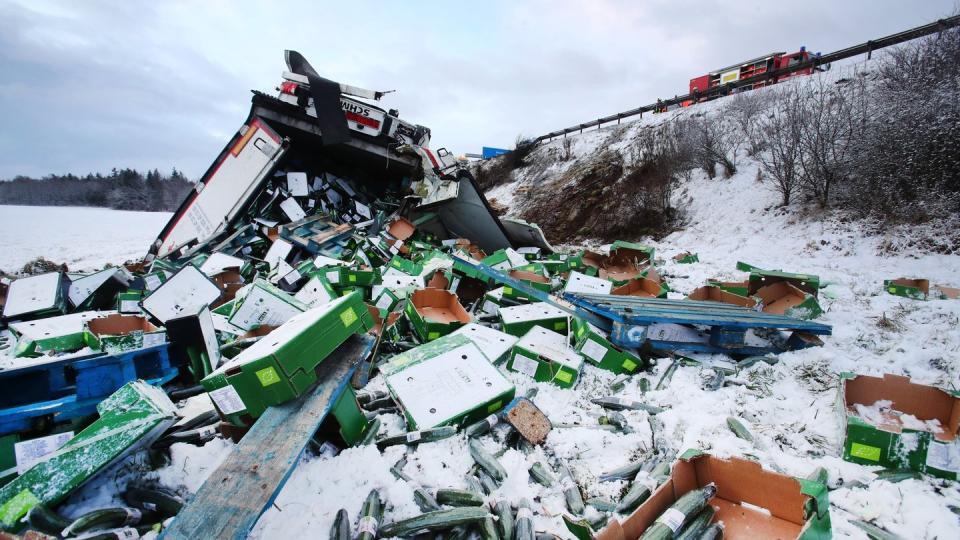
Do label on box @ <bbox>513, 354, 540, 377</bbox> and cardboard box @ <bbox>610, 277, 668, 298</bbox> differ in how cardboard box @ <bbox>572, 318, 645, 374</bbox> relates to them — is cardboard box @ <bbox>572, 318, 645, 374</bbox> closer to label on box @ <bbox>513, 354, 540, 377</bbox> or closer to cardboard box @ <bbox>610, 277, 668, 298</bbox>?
label on box @ <bbox>513, 354, 540, 377</bbox>

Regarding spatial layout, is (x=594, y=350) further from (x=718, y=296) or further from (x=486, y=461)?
(x=718, y=296)

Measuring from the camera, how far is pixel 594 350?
313cm

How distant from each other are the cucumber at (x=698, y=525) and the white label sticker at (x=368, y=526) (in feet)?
3.60

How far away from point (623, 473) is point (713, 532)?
527 millimetres

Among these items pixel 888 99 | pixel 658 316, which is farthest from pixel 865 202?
pixel 658 316

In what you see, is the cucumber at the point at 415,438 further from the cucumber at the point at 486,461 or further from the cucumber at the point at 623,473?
the cucumber at the point at 623,473

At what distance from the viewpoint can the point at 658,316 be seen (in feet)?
10.4

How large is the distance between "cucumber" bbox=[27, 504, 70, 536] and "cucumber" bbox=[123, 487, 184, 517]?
216 mm

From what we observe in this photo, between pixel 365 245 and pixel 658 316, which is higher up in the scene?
pixel 365 245

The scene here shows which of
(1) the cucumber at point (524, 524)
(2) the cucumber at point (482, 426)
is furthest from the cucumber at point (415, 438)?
(1) the cucumber at point (524, 524)

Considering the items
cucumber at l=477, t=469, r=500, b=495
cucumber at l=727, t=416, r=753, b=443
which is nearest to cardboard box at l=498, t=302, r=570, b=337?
cucumber at l=727, t=416, r=753, b=443

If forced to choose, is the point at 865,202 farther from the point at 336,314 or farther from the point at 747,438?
the point at 336,314

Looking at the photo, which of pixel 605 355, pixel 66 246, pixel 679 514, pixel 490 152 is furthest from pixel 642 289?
pixel 490 152

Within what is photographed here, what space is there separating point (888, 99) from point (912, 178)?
169 centimetres
